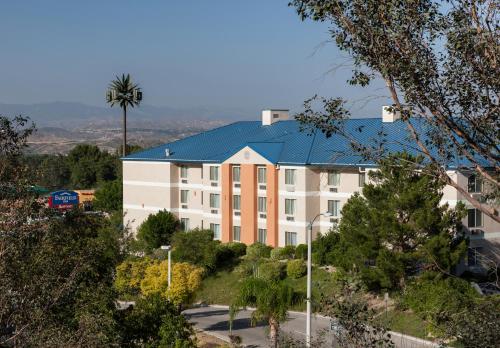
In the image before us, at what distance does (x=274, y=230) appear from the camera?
4828cm

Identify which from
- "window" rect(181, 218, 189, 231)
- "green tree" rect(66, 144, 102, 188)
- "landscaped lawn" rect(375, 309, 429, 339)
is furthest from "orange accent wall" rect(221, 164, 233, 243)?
"green tree" rect(66, 144, 102, 188)

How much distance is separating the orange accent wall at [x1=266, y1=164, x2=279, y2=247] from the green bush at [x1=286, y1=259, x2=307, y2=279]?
5135 mm

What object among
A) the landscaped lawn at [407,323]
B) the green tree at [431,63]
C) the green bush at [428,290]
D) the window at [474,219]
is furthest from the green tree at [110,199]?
the green tree at [431,63]

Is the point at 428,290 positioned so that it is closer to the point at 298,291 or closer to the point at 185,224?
the point at 298,291

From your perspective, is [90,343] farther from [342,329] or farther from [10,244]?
[342,329]

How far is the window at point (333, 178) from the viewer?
46.3 m

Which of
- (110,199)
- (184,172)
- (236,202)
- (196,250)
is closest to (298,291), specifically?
(196,250)

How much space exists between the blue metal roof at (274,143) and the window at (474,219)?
542cm

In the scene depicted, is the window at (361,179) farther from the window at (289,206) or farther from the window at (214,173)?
the window at (214,173)

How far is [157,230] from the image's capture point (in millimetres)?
52906

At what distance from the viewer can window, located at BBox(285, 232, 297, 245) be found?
1871 inches

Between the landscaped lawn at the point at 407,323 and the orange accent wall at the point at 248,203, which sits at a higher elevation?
the orange accent wall at the point at 248,203

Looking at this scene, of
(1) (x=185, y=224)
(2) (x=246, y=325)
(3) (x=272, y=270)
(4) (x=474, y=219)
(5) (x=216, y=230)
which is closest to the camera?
(2) (x=246, y=325)

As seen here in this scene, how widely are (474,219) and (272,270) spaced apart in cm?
1110
